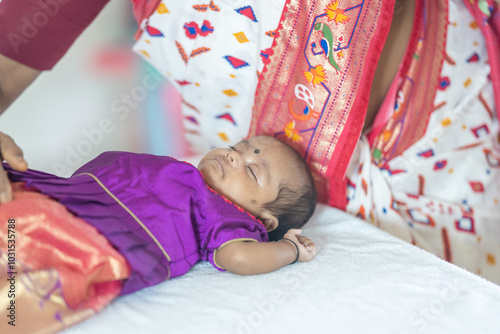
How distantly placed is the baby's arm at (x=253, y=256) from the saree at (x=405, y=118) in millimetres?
388

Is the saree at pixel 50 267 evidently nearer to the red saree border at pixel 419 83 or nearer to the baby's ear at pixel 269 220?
the baby's ear at pixel 269 220

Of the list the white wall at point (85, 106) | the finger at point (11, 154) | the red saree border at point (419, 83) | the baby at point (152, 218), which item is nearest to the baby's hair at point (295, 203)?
the baby at point (152, 218)

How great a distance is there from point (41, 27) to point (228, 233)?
704mm

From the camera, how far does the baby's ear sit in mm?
1108

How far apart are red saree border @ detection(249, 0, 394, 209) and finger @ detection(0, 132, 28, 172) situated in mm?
708

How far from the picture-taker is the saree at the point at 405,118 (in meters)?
1.22

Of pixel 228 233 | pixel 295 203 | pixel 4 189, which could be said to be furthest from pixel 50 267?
pixel 295 203

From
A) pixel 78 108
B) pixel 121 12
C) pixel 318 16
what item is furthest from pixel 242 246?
pixel 121 12

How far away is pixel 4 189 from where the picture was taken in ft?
2.55

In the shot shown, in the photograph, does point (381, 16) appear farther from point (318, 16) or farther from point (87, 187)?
point (87, 187)

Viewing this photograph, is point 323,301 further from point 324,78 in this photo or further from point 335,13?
point 335,13

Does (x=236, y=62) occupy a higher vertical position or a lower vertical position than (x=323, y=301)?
higher

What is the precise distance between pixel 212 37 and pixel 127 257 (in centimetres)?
79

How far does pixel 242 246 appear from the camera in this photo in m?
0.90
